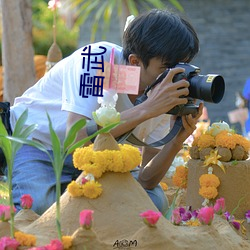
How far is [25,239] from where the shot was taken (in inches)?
79.6

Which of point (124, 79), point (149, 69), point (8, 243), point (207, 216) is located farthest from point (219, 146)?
point (8, 243)

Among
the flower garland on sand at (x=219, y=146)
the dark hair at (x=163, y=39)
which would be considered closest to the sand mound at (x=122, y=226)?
the dark hair at (x=163, y=39)

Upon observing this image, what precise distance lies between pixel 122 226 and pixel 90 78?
830 millimetres

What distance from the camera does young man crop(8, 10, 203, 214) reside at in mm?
2738

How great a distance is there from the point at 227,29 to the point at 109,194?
866 cm

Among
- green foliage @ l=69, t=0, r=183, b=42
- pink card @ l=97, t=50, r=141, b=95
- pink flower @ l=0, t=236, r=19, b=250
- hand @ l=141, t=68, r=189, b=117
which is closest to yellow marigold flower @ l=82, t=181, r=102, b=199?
A: pink flower @ l=0, t=236, r=19, b=250

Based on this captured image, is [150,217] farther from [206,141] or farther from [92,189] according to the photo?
[206,141]

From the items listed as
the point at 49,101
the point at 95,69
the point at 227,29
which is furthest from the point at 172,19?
the point at 227,29

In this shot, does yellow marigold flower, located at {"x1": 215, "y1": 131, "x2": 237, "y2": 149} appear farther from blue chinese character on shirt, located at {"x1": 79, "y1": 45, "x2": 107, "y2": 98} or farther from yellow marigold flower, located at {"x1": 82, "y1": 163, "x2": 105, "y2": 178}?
yellow marigold flower, located at {"x1": 82, "y1": 163, "x2": 105, "y2": 178}

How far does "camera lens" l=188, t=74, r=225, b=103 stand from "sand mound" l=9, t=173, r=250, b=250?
54cm

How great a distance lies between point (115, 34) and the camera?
11008 mm

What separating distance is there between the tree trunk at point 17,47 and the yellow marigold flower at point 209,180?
10.1 ft

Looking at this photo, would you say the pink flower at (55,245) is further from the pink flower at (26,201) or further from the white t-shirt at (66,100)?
the white t-shirt at (66,100)

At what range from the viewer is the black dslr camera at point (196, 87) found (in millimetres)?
2664
